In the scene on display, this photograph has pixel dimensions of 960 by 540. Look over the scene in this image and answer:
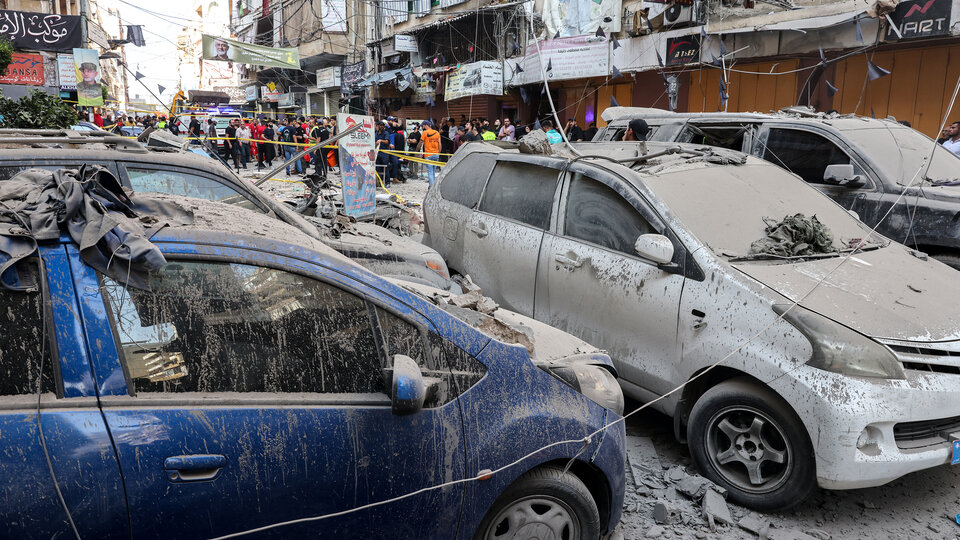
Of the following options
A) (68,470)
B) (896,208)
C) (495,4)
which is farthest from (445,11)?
(68,470)

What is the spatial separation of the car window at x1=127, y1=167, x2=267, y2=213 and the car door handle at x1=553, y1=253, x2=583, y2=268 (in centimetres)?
215

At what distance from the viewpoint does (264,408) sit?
2.09 metres

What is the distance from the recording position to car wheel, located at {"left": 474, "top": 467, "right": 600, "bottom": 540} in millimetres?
2564

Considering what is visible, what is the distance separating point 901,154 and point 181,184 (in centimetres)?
664

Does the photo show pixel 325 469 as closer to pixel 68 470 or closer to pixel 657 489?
pixel 68 470

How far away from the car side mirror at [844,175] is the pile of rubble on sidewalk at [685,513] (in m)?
3.76

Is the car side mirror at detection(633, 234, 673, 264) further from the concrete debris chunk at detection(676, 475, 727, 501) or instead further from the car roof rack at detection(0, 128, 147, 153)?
the car roof rack at detection(0, 128, 147, 153)

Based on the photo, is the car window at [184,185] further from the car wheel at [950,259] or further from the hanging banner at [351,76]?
the hanging banner at [351,76]

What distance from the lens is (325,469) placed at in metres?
2.15

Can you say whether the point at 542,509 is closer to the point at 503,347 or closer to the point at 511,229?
the point at 503,347

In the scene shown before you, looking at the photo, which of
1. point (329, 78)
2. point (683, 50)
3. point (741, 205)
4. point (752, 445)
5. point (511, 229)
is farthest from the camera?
point (329, 78)

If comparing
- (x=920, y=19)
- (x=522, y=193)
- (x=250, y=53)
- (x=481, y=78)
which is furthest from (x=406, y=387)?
(x=250, y=53)

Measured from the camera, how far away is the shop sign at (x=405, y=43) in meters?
28.6

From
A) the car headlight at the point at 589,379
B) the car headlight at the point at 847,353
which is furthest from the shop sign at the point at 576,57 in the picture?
the car headlight at the point at 589,379
